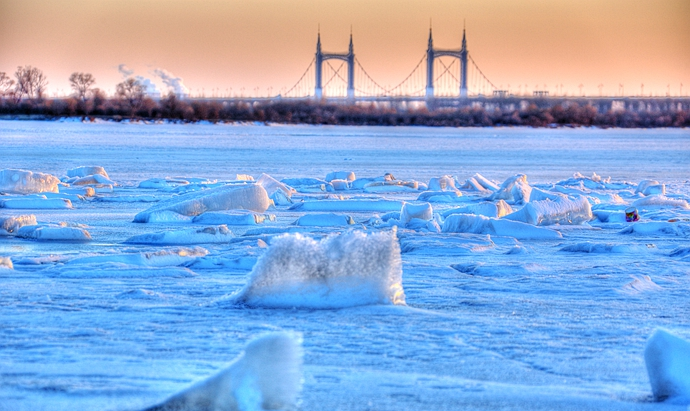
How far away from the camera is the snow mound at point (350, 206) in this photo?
25.7 feet

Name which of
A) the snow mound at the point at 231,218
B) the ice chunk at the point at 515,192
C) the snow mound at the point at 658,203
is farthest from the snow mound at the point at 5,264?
the snow mound at the point at 658,203

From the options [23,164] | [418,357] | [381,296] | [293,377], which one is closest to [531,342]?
[418,357]

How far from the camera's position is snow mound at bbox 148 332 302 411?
2.13 meters

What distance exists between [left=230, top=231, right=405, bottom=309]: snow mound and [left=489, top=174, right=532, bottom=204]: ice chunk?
16.5 ft

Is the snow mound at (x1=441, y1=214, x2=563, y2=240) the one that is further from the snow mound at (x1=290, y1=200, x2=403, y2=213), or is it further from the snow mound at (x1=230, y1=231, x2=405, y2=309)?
the snow mound at (x1=230, y1=231, x2=405, y2=309)

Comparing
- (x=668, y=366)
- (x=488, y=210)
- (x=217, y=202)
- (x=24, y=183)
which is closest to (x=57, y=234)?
(x=217, y=202)

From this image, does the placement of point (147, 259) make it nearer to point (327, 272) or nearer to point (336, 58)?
point (327, 272)

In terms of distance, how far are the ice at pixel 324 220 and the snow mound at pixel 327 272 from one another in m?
2.96

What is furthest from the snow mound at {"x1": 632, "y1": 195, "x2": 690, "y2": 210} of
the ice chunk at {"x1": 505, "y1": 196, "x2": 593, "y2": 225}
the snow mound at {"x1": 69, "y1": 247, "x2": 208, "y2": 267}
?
the snow mound at {"x1": 69, "y1": 247, "x2": 208, "y2": 267}

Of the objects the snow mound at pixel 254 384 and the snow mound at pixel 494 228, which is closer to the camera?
the snow mound at pixel 254 384

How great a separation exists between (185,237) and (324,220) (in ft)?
4.41

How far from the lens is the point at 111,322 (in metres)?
3.19

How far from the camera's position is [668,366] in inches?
96.1

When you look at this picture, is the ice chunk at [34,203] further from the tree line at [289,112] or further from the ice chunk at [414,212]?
the tree line at [289,112]
